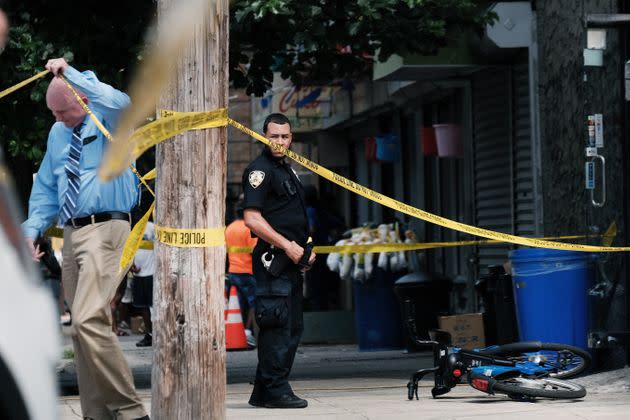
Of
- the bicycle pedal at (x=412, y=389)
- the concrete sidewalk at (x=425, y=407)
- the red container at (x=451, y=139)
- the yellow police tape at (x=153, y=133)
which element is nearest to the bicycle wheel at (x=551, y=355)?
the concrete sidewalk at (x=425, y=407)

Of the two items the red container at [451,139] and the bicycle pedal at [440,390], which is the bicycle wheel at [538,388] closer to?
the bicycle pedal at [440,390]

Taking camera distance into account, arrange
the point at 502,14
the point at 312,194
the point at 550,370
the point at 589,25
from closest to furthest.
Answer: the point at 550,370 < the point at 589,25 < the point at 502,14 < the point at 312,194

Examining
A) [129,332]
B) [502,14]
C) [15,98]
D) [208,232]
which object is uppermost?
[502,14]

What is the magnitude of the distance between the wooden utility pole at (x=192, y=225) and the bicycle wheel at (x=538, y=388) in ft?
8.97

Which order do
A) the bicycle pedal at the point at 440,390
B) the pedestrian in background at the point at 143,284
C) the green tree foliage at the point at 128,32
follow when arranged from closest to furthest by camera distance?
1. the bicycle pedal at the point at 440,390
2. the green tree foliage at the point at 128,32
3. the pedestrian in background at the point at 143,284

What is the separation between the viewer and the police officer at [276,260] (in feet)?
28.9

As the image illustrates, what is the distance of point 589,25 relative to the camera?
33.4ft

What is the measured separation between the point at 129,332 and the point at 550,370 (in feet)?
44.2

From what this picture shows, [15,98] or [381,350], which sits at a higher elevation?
[15,98]

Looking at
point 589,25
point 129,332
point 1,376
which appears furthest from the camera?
point 129,332

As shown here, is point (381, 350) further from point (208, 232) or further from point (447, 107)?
point (208, 232)

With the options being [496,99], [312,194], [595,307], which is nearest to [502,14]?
[496,99]

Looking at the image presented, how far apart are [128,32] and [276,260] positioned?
2.72 metres

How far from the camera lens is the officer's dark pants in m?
8.80
